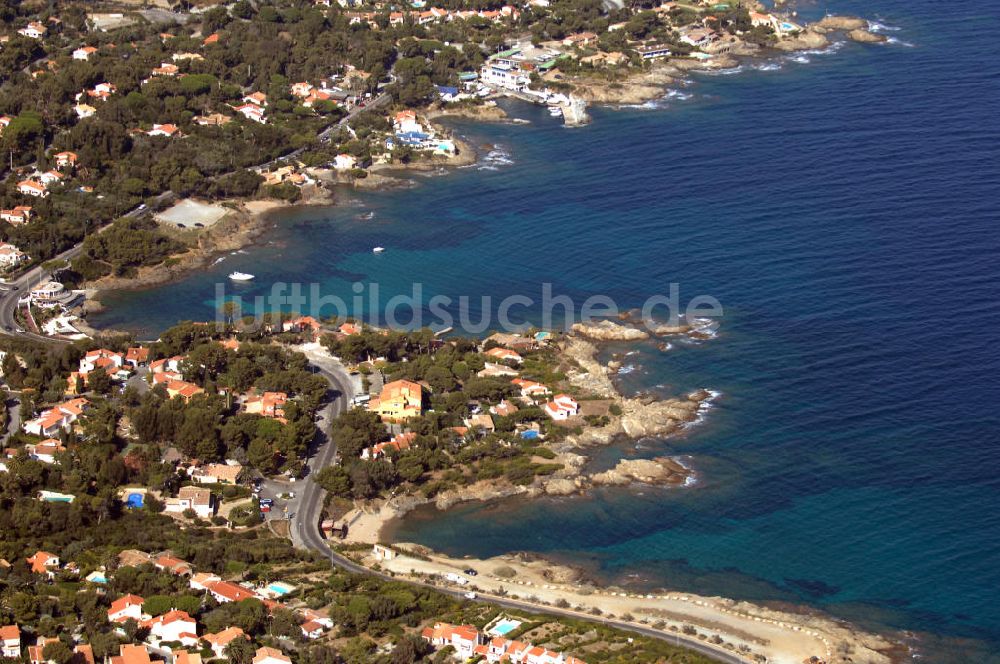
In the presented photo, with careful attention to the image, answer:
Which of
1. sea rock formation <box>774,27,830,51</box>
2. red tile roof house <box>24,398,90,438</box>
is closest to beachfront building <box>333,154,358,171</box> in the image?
red tile roof house <box>24,398,90,438</box>

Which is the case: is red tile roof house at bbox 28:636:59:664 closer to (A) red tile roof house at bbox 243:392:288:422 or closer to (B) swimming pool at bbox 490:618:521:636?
(B) swimming pool at bbox 490:618:521:636

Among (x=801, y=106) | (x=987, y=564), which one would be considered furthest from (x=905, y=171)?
(x=987, y=564)

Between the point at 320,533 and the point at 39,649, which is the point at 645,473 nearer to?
the point at 320,533

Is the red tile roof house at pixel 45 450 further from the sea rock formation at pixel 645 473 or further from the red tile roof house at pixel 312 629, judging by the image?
the sea rock formation at pixel 645 473

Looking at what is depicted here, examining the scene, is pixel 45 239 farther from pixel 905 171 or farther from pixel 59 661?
pixel 905 171

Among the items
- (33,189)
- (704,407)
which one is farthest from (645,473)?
(33,189)
